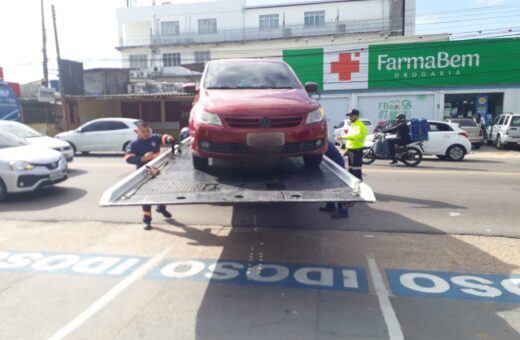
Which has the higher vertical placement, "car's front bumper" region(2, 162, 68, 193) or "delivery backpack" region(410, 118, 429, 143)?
"delivery backpack" region(410, 118, 429, 143)

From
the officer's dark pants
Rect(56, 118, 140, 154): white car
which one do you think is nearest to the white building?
Rect(56, 118, 140, 154): white car

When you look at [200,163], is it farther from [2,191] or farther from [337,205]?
[2,191]

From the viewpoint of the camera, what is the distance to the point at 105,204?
362cm

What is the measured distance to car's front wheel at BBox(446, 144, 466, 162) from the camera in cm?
1445

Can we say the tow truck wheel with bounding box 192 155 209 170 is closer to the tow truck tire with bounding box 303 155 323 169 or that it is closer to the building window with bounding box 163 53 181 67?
the tow truck tire with bounding box 303 155 323 169

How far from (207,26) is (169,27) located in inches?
203

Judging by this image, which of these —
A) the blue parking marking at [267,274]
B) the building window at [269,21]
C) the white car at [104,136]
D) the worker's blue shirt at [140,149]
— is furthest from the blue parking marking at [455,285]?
the building window at [269,21]

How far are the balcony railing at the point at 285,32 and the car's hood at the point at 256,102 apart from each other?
39800 millimetres

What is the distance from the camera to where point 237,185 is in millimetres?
4238

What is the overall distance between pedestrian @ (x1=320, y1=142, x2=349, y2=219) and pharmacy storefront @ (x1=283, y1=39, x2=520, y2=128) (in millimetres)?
17837

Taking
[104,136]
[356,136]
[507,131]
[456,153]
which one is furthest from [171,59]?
[356,136]

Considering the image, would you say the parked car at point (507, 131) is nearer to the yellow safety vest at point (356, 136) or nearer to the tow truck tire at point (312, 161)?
the yellow safety vest at point (356, 136)

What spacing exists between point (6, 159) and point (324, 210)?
21.2 feet

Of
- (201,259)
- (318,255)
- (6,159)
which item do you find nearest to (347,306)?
(318,255)
